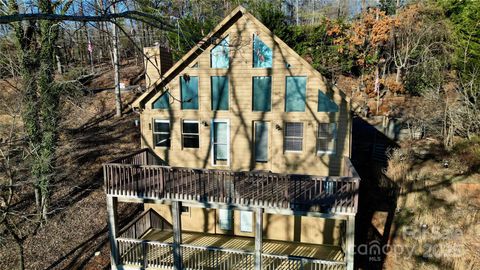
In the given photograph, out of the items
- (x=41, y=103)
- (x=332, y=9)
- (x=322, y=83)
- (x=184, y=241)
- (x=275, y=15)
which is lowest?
(x=184, y=241)

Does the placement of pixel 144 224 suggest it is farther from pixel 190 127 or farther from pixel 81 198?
pixel 190 127

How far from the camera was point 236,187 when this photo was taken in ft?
30.9

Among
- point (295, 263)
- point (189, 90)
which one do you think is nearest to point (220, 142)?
point (189, 90)

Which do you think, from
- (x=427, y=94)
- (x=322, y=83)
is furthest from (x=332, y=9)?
(x=322, y=83)

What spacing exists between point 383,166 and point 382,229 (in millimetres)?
4334

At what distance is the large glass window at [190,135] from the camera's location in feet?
40.6

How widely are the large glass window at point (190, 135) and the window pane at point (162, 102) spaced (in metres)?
1.07

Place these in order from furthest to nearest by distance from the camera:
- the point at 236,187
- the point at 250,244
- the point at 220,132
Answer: the point at 220,132 → the point at 250,244 → the point at 236,187

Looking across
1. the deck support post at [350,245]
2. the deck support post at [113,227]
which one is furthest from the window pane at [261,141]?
the deck support post at [113,227]

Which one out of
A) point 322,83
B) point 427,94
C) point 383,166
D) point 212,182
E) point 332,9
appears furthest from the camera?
point 332,9

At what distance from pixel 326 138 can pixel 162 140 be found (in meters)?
6.87

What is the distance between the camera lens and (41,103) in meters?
13.1

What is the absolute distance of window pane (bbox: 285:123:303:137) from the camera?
11602 mm

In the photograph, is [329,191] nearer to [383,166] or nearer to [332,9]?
[383,166]
